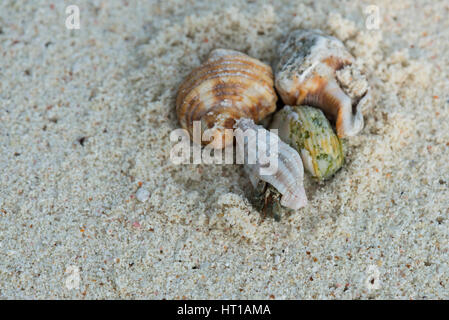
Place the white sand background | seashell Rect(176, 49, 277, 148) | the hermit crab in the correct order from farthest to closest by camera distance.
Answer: seashell Rect(176, 49, 277, 148) < the hermit crab < the white sand background

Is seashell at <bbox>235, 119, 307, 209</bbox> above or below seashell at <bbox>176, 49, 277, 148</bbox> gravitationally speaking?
below

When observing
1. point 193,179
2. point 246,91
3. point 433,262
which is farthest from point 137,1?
point 433,262

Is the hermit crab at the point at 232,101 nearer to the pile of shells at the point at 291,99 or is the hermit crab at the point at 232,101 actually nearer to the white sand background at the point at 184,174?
the pile of shells at the point at 291,99

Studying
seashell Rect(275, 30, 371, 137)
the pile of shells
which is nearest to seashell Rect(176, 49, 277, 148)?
the pile of shells

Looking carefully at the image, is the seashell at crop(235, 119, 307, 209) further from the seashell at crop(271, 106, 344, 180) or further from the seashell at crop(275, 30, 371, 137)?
the seashell at crop(275, 30, 371, 137)

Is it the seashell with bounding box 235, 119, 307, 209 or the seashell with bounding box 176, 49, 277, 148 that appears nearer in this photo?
the seashell with bounding box 235, 119, 307, 209

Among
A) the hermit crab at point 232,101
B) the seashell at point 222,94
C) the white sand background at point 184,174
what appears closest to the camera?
the white sand background at point 184,174

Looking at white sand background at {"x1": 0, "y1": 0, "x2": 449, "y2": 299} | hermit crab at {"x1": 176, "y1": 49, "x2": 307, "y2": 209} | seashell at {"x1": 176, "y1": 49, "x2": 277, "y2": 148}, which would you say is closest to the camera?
white sand background at {"x1": 0, "y1": 0, "x2": 449, "y2": 299}

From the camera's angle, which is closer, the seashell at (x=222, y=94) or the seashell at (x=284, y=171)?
the seashell at (x=284, y=171)

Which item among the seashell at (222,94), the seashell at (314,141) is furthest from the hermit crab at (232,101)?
the seashell at (314,141)

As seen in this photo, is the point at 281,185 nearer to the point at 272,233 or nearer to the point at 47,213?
the point at 272,233
